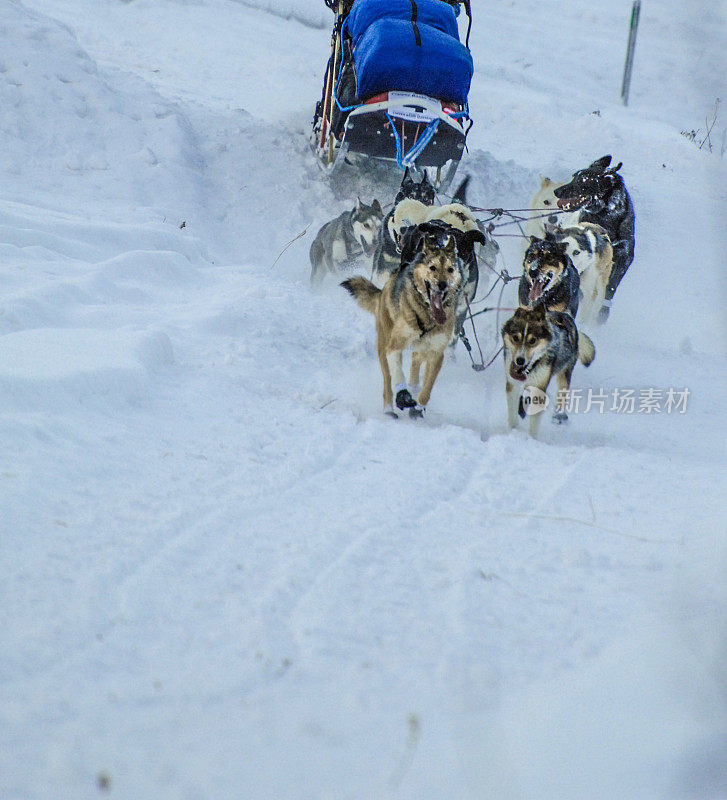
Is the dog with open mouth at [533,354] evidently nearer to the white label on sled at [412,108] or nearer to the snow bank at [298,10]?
the white label on sled at [412,108]

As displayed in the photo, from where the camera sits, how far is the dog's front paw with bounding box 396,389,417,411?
3230 mm

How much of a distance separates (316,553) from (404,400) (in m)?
1.63

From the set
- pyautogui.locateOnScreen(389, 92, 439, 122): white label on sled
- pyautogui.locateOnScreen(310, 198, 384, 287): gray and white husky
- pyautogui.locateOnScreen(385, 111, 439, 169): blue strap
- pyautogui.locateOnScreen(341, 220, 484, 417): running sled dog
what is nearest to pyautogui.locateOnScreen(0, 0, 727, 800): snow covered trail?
pyautogui.locateOnScreen(341, 220, 484, 417): running sled dog

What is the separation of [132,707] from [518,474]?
5.02 feet

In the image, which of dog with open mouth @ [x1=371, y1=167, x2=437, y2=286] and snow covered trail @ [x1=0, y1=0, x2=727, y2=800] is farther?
dog with open mouth @ [x1=371, y1=167, x2=437, y2=286]

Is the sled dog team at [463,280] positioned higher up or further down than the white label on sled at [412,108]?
further down

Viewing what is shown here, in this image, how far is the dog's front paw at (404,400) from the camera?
3230 millimetres

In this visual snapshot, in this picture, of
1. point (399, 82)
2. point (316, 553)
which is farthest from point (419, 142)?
point (316, 553)

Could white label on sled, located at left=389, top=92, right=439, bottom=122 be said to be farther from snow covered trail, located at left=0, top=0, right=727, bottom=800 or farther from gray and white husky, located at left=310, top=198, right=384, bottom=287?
snow covered trail, located at left=0, top=0, right=727, bottom=800

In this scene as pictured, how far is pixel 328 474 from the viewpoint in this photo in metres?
2.21

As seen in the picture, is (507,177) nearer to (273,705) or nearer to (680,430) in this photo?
(680,430)

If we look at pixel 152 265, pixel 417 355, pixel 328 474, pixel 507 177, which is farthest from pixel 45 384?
pixel 507 177

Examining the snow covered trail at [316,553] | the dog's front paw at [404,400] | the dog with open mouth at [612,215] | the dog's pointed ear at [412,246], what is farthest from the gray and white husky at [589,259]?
the dog's front paw at [404,400]

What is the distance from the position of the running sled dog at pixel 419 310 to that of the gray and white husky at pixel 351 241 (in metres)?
1.79
